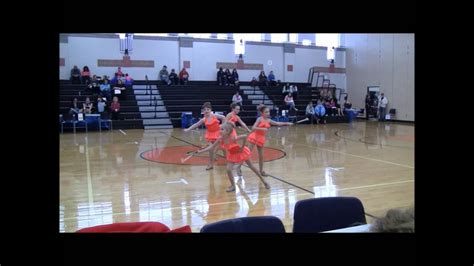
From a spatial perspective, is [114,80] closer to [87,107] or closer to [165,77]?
[165,77]

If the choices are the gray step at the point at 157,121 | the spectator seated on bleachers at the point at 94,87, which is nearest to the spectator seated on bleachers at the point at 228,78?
the gray step at the point at 157,121

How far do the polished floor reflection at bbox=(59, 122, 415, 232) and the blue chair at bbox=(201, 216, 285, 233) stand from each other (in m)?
2.56

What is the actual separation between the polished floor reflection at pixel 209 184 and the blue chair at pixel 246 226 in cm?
256

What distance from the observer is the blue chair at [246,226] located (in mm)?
2359

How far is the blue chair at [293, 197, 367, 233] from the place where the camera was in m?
3.03

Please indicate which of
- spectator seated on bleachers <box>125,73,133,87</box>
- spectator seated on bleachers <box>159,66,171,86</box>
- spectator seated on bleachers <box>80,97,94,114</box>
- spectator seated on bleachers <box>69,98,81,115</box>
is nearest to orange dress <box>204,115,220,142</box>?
spectator seated on bleachers <box>69,98,81,115</box>

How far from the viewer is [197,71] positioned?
24844 mm

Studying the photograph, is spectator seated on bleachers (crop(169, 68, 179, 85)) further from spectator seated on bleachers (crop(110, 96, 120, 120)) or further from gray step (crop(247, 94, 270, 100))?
spectator seated on bleachers (crop(110, 96, 120, 120))

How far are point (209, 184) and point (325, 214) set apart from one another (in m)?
4.83
